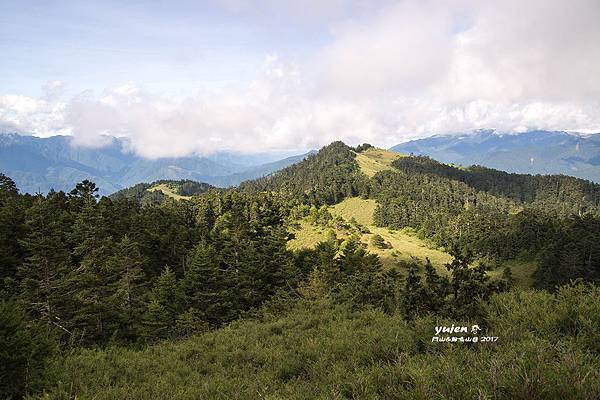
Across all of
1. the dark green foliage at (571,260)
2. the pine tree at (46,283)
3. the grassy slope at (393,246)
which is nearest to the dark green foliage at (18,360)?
the pine tree at (46,283)

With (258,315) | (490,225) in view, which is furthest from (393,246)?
(258,315)

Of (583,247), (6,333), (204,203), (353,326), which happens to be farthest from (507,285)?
(204,203)

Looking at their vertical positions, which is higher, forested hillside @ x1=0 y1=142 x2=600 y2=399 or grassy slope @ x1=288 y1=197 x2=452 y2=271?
forested hillside @ x1=0 y1=142 x2=600 y2=399

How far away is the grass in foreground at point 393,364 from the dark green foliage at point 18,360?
753 millimetres

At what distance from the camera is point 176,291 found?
37750mm

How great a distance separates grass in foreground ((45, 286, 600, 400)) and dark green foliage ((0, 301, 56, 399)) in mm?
753

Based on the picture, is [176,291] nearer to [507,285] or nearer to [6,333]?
[6,333]

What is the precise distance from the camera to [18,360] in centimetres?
852

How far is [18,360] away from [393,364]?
9.43 metres

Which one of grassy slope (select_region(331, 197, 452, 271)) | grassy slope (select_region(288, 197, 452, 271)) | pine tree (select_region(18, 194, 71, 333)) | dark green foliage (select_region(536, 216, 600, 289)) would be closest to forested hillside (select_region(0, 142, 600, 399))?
pine tree (select_region(18, 194, 71, 333))

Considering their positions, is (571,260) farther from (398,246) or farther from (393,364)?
(393,364)

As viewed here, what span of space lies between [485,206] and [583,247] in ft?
358

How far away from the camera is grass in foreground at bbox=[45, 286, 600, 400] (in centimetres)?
533

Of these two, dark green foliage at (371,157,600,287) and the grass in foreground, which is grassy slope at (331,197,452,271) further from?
the grass in foreground
